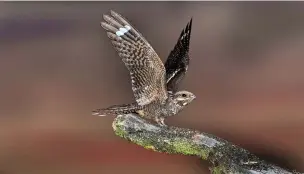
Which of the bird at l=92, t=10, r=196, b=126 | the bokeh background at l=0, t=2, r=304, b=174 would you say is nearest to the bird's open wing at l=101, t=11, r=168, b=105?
the bird at l=92, t=10, r=196, b=126

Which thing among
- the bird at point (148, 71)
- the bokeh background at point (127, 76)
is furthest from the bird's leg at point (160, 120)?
the bokeh background at point (127, 76)

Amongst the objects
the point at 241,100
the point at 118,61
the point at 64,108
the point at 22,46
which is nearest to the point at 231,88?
the point at 241,100

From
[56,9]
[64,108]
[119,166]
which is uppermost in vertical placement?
[56,9]

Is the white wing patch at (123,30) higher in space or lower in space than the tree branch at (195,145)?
higher

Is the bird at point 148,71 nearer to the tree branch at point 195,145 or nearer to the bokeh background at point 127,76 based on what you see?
the tree branch at point 195,145

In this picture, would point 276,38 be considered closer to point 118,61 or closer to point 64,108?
point 118,61

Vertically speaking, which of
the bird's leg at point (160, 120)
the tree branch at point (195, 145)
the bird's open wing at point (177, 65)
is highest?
the bird's open wing at point (177, 65)

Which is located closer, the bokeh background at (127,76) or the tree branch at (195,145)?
the tree branch at (195,145)

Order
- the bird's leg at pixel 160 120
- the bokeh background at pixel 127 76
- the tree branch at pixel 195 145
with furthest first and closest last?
1. the bokeh background at pixel 127 76
2. the bird's leg at pixel 160 120
3. the tree branch at pixel 195 145
